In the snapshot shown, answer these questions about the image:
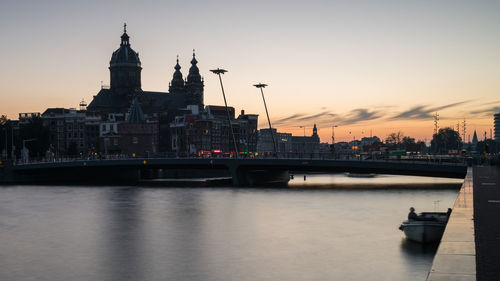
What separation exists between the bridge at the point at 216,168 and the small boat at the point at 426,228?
48131mm

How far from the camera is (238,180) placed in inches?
4525

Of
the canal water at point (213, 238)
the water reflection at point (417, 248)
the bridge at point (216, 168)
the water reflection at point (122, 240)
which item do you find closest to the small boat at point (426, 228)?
the water reflection at point (417, 248)

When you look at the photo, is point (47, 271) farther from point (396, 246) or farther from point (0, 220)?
point (0, 220)

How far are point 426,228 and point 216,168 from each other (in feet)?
260

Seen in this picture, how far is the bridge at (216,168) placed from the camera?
96.2 meters

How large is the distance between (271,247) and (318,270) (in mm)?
9828

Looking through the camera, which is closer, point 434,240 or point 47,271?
point 47,271

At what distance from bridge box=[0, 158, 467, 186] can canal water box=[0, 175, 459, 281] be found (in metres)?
5.07

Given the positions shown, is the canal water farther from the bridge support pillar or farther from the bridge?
the bridge support pillar

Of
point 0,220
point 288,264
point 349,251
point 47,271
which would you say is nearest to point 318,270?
point 288,264

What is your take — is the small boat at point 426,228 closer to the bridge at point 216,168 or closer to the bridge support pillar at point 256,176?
the bridge at point 216,168

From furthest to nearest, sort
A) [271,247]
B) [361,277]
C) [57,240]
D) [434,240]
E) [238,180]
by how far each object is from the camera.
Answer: [238,180], [57,240], [271,247], [434,240], [361,277]

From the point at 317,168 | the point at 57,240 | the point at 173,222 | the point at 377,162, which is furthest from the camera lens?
the point at 317,168

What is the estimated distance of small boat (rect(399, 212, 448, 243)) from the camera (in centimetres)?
4503
